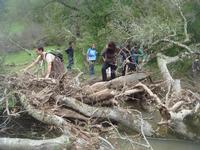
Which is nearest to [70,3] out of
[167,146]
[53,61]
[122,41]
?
[122,41]

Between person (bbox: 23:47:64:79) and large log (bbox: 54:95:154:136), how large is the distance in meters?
0.57

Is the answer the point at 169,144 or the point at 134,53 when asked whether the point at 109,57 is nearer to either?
the point at 134,53

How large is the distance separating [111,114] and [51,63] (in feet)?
5.61

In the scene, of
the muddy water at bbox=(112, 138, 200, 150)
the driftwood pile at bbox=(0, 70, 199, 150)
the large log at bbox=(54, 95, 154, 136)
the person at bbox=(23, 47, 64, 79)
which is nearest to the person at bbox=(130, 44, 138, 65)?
the driftwood pile at bbox=(0, 70, 199, 150)

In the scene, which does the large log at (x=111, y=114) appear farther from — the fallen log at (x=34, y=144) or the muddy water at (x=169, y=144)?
the fallen log at (x=34, y=144)

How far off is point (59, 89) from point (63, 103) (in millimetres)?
360

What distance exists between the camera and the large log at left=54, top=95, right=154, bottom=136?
10680 mm

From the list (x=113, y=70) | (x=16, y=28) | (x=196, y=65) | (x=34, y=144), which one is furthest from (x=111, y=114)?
(x=16, y=28)

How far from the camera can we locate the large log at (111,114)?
35.0 feet

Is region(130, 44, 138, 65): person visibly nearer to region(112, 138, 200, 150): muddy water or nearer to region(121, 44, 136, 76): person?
region(121, 44, 136, 76): person

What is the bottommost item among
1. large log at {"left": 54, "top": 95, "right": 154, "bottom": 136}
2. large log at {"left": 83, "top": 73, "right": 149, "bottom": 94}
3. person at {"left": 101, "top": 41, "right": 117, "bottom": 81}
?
large log at {"left": 54, "top": 95, "right": 154, "bottom": 136}

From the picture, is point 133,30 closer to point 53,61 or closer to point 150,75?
point 150,75

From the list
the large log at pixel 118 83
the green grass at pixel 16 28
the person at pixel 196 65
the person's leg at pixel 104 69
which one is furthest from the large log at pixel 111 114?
the green grass at pixel 16 28

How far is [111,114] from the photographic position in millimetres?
10953
